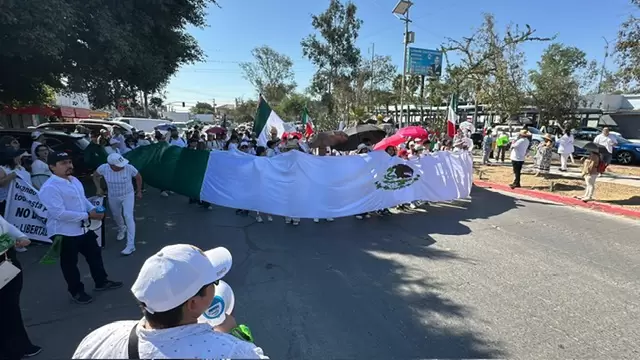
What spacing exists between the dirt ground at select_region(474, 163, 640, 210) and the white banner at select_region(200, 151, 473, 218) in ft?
17.9

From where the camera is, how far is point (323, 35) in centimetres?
3300

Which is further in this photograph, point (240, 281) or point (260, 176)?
point (260, 176)

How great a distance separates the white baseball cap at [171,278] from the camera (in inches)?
48.8

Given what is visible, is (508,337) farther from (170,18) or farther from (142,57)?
(170,18)

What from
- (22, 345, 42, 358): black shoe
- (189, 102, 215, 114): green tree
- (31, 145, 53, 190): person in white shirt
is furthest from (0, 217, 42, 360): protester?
(189, 102, 215, 114): green tree

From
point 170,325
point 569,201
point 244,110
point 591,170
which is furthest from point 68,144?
point 244,110

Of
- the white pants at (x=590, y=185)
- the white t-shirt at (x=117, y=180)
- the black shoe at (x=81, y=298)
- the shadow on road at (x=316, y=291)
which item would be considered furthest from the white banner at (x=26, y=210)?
the white pants at (x=590, y=185)

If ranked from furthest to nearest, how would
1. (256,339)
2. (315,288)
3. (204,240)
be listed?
1. (204,240)
2. (315,288)
3. (256,339)

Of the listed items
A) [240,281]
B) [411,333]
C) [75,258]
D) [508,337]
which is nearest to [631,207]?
[508,337]

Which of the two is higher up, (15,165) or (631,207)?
(15,165)

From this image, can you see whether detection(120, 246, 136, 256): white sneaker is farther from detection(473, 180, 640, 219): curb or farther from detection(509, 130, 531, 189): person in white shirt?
detection(509, 130, 531, 189): person in white shirt

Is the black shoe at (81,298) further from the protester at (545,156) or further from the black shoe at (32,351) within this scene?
the protester at (545,156)

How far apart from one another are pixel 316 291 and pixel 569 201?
28.2 feet

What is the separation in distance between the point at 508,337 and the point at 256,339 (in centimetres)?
246
